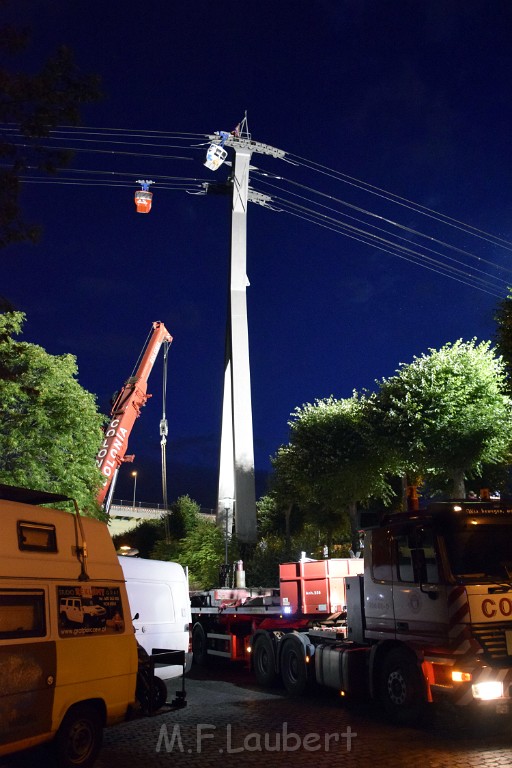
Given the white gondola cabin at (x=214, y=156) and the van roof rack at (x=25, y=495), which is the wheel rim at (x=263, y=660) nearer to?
the van roof rack at (x=25, y=495)

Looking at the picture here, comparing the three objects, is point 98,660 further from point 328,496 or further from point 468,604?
point 328,496

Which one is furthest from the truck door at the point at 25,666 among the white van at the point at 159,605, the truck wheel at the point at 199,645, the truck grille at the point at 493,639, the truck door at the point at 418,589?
the truck wheel at the point at 199,645

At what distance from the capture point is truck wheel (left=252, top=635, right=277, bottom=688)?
12.9 m

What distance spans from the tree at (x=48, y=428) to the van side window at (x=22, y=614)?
15.2m

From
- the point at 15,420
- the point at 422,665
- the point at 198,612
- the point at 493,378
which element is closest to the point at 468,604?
the point at 422,665

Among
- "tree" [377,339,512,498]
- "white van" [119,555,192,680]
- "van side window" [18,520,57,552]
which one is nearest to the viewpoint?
"van side window" [18,520,57,552]

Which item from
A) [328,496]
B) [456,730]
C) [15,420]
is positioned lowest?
[456,730]

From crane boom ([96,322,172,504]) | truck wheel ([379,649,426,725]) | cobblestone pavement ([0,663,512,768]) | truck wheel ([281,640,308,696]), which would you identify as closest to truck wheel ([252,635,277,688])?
truck wheel ([281,640,308,696])

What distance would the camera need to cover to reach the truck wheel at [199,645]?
16.6 metres

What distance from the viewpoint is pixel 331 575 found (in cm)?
1345

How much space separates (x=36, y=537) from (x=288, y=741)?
4397 mm

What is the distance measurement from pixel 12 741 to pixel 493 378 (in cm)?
2463

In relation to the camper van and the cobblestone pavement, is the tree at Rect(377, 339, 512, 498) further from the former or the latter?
the camper van

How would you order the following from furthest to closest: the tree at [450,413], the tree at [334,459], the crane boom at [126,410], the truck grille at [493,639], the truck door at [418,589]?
the crane boom at [126,410] < the tree at [334,459] < the tree at [450,413] < the truck door at [418,589] < the truck grille at [493,639]
